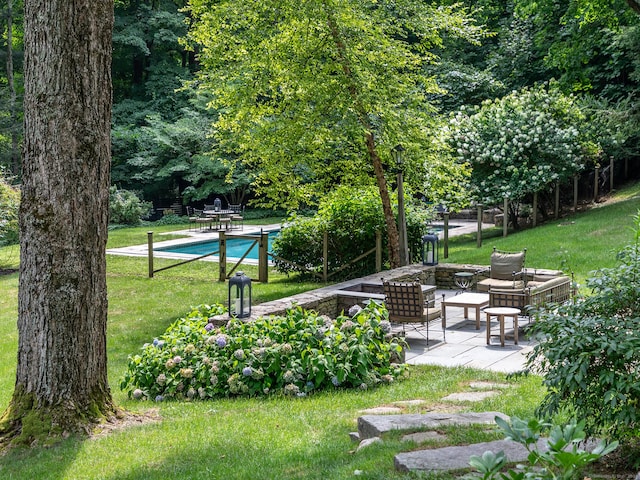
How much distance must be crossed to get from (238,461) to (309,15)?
381 inches

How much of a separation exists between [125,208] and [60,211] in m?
24.2

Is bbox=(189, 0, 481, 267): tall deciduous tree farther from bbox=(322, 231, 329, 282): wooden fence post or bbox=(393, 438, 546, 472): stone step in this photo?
bbox=(393, 438, 546, 472): stone step

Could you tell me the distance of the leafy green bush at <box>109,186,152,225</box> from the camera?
29.4 m

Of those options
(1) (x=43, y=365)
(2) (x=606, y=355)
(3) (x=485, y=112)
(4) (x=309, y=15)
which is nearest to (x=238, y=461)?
(1) (x=43, y=365)

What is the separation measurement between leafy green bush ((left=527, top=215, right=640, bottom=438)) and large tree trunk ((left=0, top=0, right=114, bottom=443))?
3735 millimetres

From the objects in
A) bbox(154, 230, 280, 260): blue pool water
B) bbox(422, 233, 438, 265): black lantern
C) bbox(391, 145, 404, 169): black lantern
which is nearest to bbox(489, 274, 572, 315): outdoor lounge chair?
bbox(422, 233, 438, 265): black lantern

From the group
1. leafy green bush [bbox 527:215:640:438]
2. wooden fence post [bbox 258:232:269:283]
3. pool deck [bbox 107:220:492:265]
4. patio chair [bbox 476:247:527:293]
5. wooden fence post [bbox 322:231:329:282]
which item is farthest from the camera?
pool deck [bbox 107:220:492:265]

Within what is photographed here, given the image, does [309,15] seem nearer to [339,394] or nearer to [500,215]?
[339,394]

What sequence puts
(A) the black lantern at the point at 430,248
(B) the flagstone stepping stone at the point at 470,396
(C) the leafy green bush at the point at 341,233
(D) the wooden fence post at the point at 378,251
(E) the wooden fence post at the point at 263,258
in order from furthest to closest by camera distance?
(E) the wooden fence post at the point at 263,258 → (C) the leafy green bush at the point at 341,233 → (D) the wooden fence post at the point at 378,251 → (A) the black lantern at the point at 430,248 → (B) the flagstone stepping stone at the point at 470,396

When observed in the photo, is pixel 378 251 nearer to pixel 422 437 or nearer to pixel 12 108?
pixel 422 437

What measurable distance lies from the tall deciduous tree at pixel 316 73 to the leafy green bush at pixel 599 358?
31.2ft

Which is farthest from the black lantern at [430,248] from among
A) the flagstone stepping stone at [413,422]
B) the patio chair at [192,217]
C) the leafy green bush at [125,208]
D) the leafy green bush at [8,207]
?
the leafy green bush at [125,208]

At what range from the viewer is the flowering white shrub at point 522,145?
20328mm

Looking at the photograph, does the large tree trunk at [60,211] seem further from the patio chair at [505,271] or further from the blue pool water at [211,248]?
the blue pool water at [211,248]
